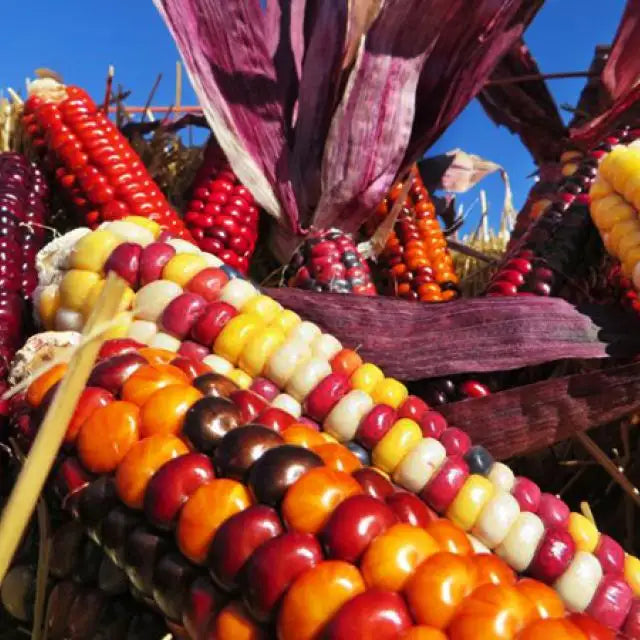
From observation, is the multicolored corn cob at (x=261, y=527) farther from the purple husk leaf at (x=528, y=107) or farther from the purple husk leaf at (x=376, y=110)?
the purple husk leaf at (x=528, y=107)

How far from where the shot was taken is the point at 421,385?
0.98 metres

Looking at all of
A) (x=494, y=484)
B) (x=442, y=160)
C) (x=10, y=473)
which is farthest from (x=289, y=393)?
(x=442, y=160)

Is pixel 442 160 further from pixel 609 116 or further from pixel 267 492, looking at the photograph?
pixel 267 492

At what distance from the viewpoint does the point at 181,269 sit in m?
0.84

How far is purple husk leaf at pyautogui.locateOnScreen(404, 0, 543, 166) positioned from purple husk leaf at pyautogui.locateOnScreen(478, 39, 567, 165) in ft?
1.63

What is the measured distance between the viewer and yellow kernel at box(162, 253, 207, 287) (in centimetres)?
83

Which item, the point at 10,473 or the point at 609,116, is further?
the point at 609,116

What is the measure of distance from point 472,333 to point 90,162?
2.68 feet

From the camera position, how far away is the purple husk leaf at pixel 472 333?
95cm

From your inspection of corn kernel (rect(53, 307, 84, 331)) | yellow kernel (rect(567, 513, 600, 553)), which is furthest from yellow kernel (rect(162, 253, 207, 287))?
yellow kernel (rect(567, 513, 600, 553))

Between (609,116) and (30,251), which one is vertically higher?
(609,116)

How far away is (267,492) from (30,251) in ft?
2.73

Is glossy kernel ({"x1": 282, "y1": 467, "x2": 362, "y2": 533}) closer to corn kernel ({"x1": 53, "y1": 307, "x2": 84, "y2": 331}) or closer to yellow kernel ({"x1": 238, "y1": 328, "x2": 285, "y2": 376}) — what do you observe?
yellow kernel ({"x1": 238, "y1": 328, "x2": 285, "y2": 376})

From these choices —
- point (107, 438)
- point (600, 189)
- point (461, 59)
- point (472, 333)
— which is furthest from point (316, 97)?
point (107, 438)
